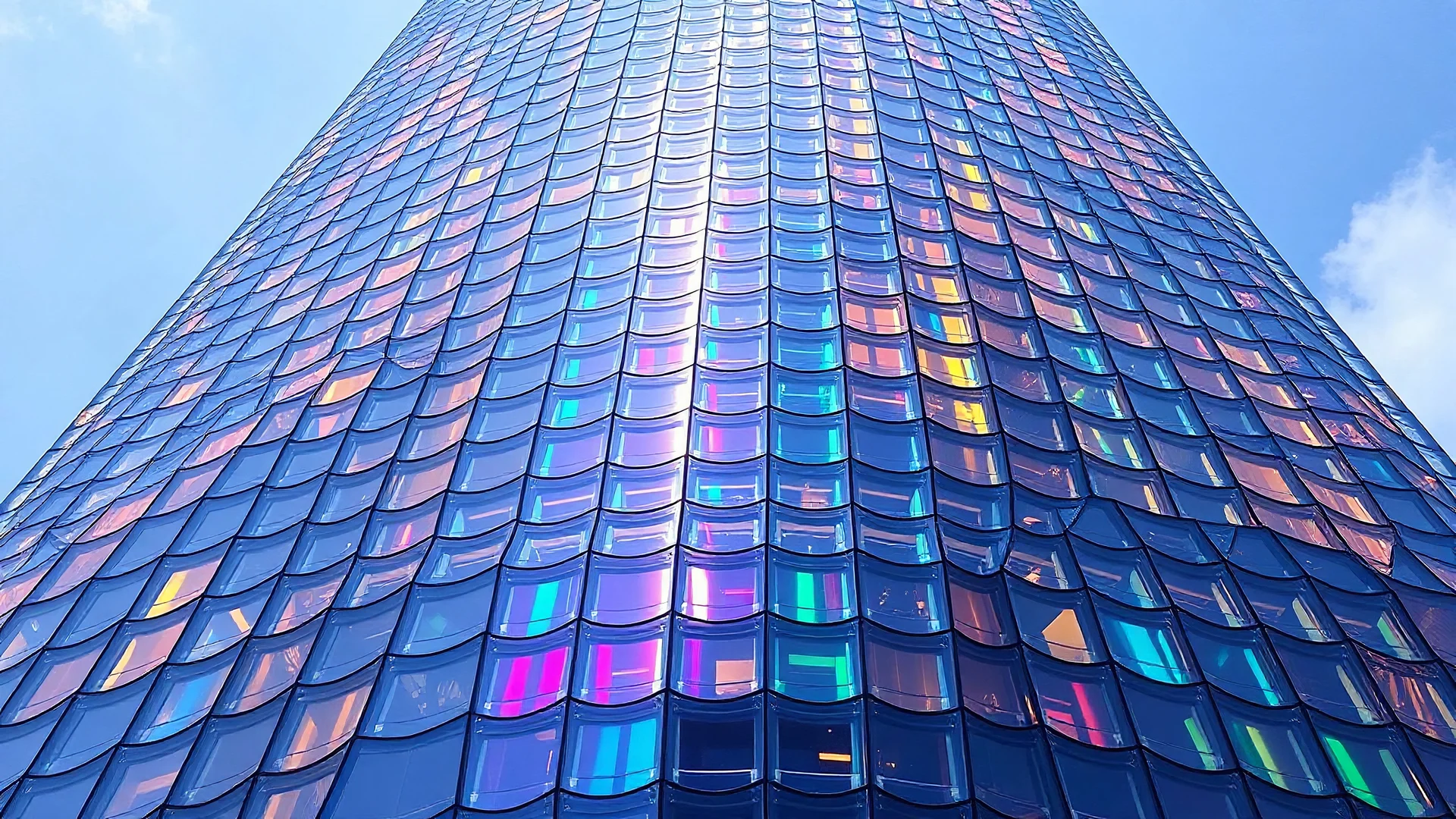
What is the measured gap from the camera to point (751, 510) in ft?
73.6

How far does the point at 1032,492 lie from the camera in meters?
23.6

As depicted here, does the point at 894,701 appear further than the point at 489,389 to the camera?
No

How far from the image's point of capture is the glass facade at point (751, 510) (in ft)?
60.1

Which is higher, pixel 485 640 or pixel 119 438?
pixel 485 640

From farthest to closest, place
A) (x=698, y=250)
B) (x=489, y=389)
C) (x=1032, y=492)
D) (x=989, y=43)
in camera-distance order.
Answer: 1. (x=989, y=43)
2. (x=698, y=250)
3. (x=489, y=389)
4. (x=1032, y=492)

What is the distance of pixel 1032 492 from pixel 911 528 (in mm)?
3225

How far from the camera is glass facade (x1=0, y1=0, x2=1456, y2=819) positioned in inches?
722

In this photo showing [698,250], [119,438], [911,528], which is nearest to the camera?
[911,528]

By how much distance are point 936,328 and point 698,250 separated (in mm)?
7000

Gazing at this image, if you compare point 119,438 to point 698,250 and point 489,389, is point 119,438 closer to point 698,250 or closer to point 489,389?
point 489,389

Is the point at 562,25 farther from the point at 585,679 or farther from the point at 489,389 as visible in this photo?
the point at 585,679

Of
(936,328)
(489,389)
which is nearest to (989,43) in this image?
(936,328)

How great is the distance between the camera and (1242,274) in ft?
118

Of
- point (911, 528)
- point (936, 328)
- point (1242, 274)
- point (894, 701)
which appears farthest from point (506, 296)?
point (1242, 274)
